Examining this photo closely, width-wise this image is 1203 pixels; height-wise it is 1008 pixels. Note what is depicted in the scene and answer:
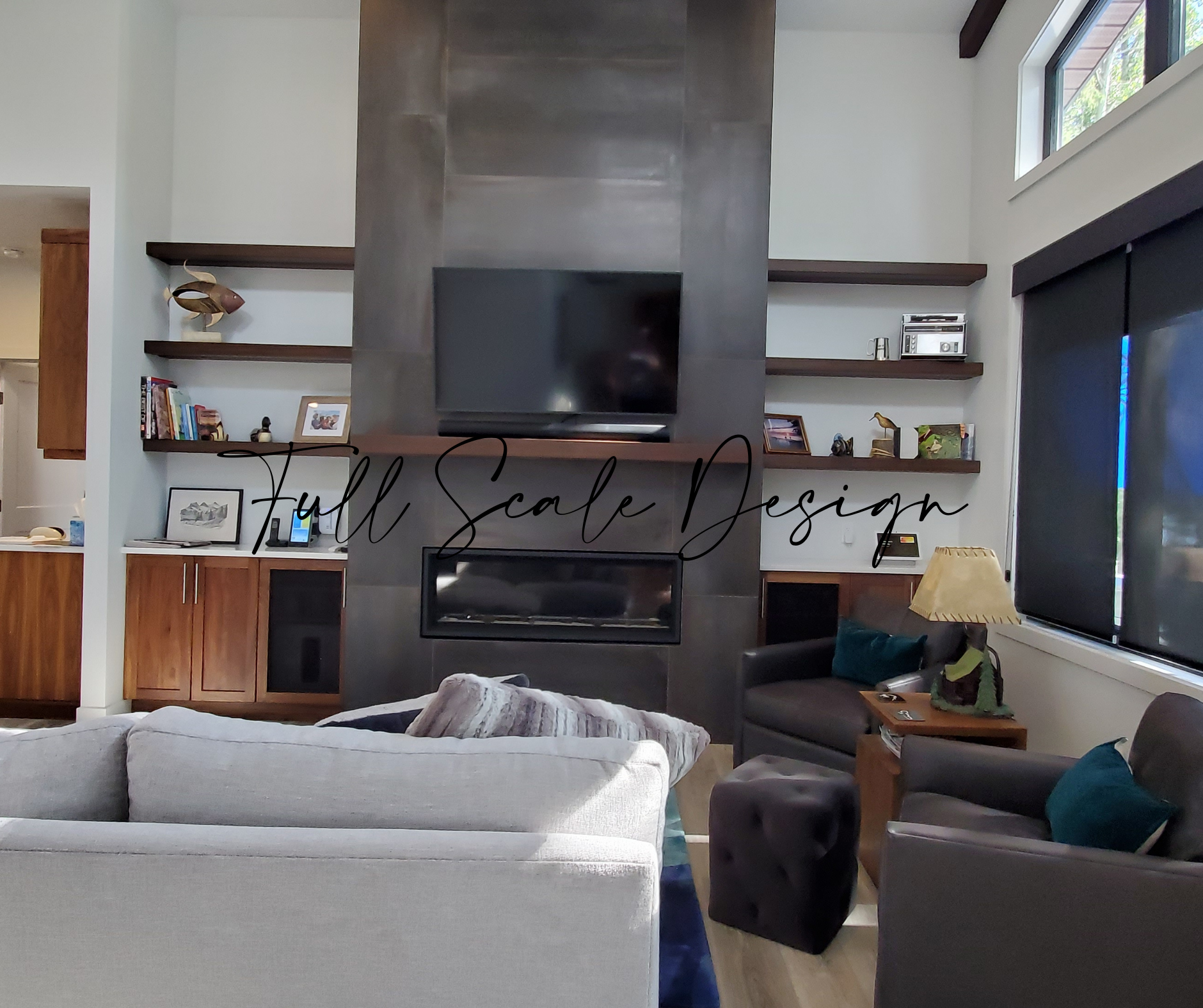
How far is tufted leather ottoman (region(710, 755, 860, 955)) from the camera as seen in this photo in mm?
2121

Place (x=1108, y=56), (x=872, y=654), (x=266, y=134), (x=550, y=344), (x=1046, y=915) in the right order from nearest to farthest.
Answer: (x=1046, y=915) < (x=1108, y=56) < (x=872, y=654) < (x=550, y=344) < (x=266, y=134)

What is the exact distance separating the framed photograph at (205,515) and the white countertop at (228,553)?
0.30 m

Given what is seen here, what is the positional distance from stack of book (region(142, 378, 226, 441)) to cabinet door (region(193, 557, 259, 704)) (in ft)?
2.25

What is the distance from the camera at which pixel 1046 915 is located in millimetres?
1552

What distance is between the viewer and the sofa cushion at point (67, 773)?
1189mm

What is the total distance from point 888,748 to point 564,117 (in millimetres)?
3171

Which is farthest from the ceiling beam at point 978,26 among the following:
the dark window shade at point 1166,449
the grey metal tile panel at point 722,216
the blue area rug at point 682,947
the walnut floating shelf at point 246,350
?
the blue area rug at point 682,947

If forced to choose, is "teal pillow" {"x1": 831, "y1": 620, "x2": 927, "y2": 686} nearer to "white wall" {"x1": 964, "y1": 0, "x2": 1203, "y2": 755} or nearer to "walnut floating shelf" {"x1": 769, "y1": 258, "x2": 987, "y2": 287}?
"white wall" {"x1": 964, "y1": 0, "x2": 1203, "y2": 755}

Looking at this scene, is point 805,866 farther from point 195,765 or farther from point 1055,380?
point 1055,380

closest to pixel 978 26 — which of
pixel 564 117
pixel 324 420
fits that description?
pixel 564 117

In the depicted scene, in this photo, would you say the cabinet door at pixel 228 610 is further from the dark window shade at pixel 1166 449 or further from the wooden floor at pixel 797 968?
the dark window shade at pixel 1166 449

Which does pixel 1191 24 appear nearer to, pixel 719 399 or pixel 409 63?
pixel 719 399

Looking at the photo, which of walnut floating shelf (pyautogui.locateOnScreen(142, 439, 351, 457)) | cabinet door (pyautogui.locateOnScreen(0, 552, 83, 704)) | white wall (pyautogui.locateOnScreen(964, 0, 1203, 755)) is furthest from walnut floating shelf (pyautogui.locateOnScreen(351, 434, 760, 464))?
cabinet door (pyautogui.locateOnScreen(0, 552, 83, 704))

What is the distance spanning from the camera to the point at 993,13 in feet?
13.5
